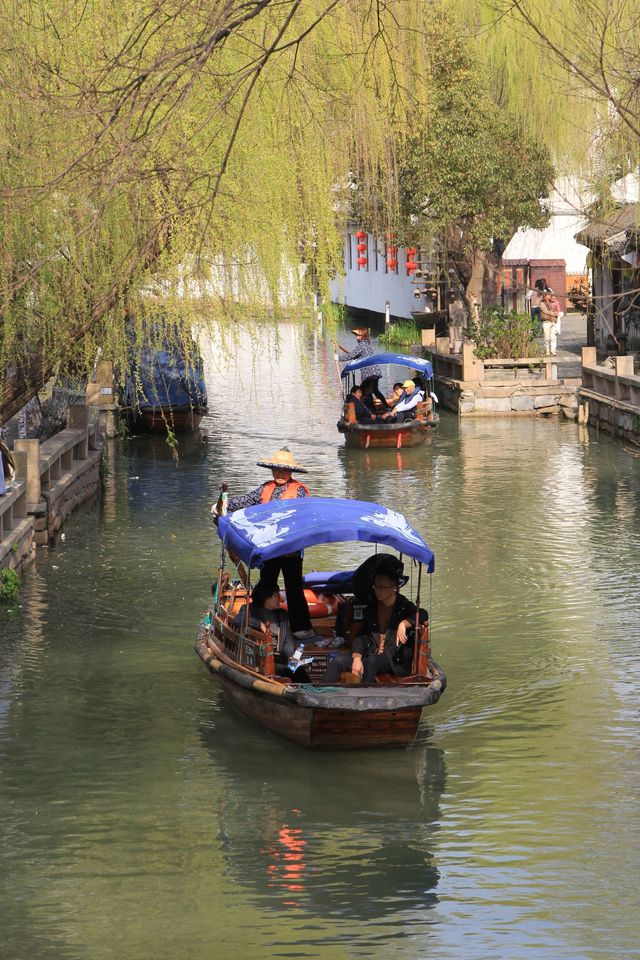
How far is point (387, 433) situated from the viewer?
Result: 30.1m

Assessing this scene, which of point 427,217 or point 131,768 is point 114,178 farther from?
point 427,217

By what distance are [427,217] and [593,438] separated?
891 cm

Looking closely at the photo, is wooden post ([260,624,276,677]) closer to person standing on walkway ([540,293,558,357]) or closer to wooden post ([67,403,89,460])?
wooden post ([67,403,89,460])

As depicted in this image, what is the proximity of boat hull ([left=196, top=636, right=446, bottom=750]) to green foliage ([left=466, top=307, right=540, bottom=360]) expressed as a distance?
23.5m

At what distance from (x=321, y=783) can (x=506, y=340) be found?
81.1 feet

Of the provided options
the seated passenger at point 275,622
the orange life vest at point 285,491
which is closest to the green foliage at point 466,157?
the orange life vest at point 285,491

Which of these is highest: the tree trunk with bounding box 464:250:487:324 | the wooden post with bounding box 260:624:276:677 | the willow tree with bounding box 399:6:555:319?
the willow tree with bounding box 399:6:555:319

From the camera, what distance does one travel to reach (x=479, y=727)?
43.4ft

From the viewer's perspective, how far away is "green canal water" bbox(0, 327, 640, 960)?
30.8ft

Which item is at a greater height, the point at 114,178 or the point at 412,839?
the point at 114,178

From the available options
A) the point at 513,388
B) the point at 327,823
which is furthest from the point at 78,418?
the point at 327,823

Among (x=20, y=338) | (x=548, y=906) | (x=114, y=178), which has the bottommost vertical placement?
(x=548, y=906)

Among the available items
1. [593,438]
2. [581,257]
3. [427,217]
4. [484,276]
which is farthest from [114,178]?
[581,257]

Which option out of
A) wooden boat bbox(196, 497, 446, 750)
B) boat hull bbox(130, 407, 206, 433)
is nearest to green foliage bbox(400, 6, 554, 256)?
boat hull bbox(130, 407, 206, 433)
